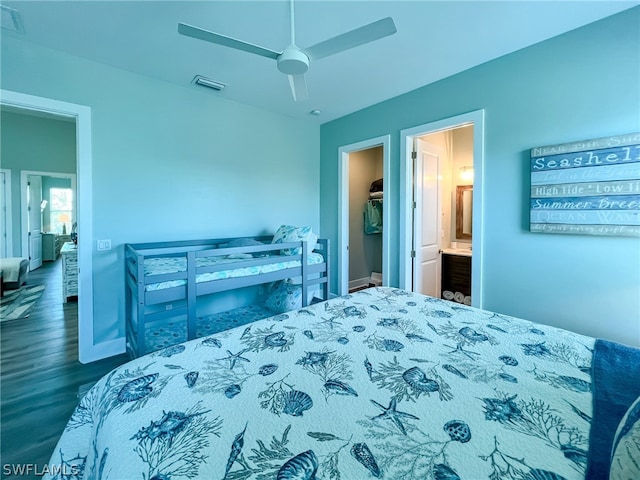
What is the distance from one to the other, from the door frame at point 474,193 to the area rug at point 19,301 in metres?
4.71

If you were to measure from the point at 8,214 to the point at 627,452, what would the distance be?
7.99 metres

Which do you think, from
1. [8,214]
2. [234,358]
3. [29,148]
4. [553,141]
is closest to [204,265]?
[234,358]

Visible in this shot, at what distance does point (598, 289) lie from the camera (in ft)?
6.61

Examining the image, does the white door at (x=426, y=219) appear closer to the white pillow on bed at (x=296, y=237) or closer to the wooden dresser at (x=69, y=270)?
the white pillow on bed at (x=296, y=237)

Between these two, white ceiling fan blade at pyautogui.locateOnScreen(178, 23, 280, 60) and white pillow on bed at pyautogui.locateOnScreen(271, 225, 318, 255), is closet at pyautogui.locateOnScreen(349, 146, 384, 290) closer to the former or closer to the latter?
white pillow on bed at pyautogui.locateOnScreen(271, 225, 318, 255)

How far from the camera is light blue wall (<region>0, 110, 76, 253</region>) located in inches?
191

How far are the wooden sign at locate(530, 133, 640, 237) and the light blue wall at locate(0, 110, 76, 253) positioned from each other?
7387 millimetres

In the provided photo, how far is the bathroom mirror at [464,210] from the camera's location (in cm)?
381

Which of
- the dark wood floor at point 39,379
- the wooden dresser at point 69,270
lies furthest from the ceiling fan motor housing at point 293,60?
the wooden dresser at point 69,270

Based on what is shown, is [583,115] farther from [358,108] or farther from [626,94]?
[358,108]

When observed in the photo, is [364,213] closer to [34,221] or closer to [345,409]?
[345,409]

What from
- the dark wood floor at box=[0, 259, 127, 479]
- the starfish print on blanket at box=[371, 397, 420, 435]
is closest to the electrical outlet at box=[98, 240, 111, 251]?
the dark wood floor at box=[0, 259, 127, 479]

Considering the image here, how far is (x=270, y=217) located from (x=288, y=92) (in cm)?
153

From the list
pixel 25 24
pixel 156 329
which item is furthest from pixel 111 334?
pixel 25 24
